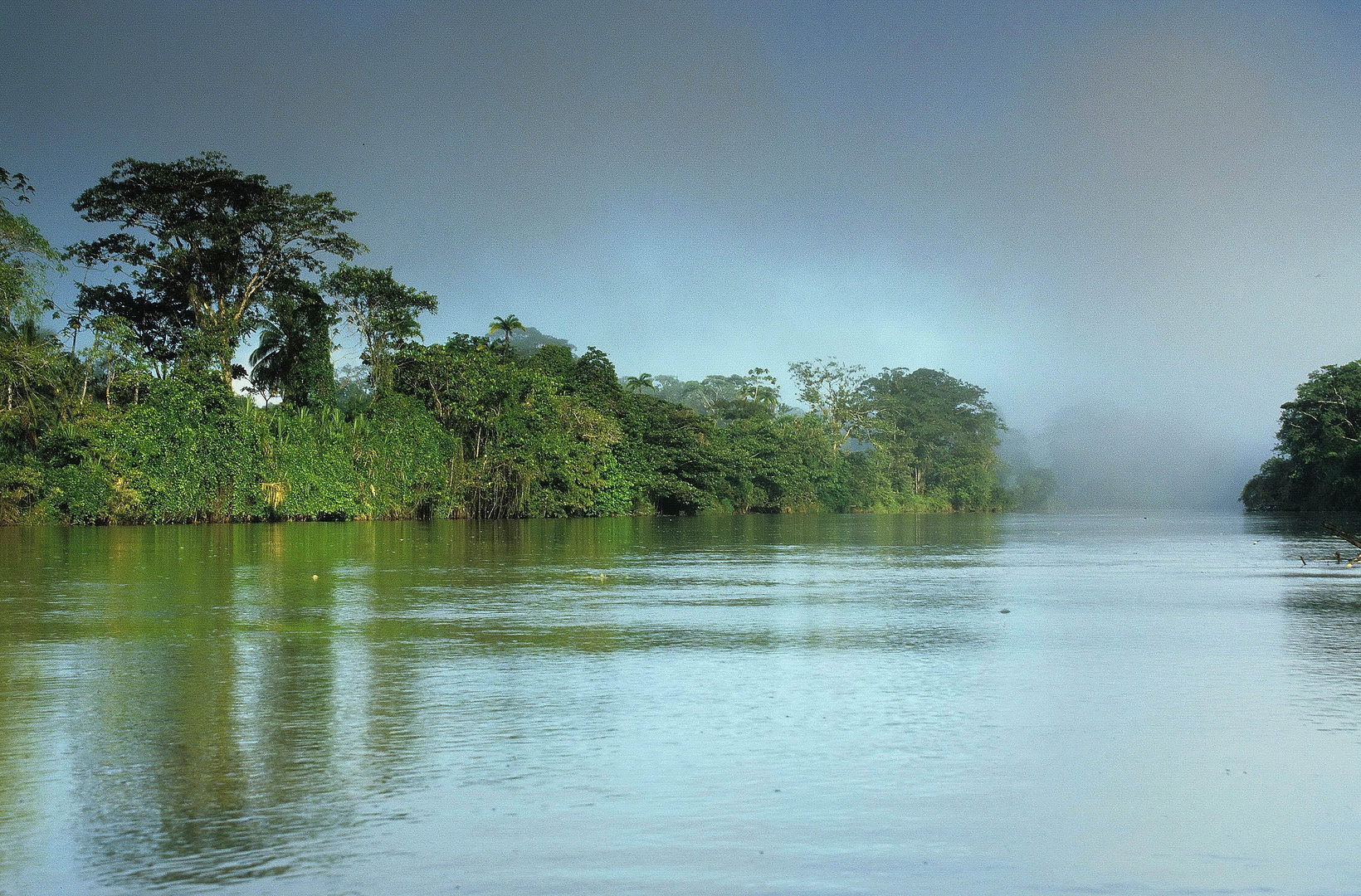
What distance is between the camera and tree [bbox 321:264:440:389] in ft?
142

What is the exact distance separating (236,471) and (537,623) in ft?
99.9

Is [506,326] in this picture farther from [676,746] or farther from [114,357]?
[676,746]

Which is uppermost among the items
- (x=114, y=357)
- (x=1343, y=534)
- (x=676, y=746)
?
(x=114, y=357)

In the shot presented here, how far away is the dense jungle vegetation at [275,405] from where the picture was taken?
33.2 meters

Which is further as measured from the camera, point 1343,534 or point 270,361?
point 270,361

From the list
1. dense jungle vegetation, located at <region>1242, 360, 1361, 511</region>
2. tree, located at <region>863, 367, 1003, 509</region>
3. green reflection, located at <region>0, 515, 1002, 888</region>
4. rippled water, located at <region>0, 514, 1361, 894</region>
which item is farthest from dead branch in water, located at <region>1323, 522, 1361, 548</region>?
tree, located at <region>863, 367, 1003, 509</region>

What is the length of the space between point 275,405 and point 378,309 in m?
6.97

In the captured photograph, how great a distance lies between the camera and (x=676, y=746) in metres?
4.36

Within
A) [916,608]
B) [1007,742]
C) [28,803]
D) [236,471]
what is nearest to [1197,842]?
[1007,742]

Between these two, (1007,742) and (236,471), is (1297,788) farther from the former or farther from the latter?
(236,471)

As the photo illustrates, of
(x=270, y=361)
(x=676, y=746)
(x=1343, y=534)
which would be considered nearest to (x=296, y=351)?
(x=270, y=361)

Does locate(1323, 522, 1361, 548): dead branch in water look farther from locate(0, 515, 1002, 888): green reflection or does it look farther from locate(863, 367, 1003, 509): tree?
locate(863, 367, 1003, 509): tree

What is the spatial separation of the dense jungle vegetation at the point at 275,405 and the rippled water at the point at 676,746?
84.5 ft

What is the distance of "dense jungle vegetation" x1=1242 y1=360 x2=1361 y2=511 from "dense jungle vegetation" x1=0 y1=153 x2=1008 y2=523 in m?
31.5
